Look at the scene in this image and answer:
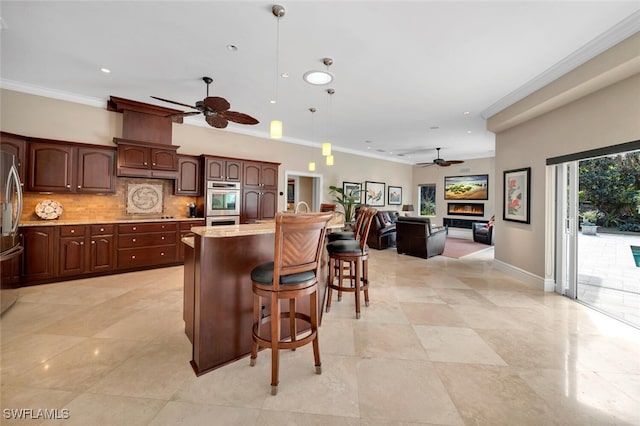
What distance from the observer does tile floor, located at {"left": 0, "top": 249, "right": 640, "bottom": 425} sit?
5.11ft

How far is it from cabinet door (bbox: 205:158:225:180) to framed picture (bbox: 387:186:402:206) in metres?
6.44

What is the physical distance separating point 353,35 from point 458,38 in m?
1.10

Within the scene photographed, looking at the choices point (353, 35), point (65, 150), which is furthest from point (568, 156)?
point (65, 150)

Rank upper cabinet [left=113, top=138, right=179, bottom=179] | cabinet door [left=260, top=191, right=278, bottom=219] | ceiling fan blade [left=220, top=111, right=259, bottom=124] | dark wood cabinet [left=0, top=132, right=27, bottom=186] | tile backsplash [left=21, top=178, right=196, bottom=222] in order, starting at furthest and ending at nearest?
cabinet door [left=260, top=191, right=278, bottom=219] → upper cabinet [left=113, top=138, right=179, bottom=179] → tile backsplash [left=21, top=178, right=196, bottom=222] → dark wood cabinet [left=0, top=132, right=27, bottom=186] → ceiling fan blade [left=220, top=111, right=259, bottom=124]

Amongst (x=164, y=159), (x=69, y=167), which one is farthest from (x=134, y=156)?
(x=69, y=167)

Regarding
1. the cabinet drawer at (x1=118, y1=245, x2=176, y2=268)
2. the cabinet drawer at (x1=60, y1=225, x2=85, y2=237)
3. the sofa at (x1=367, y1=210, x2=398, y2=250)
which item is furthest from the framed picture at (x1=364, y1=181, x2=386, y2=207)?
the cabinet drawer at (x1=60, y1=225, x2=85, y2=237)

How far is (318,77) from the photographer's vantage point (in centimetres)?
355

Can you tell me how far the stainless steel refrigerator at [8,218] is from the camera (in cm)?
281

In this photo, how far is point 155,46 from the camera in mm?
2898

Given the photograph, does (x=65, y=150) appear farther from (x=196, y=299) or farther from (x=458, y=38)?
(x=458, y=38)

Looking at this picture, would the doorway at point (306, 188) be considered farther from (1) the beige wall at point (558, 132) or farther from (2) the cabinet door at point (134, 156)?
(1) the beige wall at point (558, 132)

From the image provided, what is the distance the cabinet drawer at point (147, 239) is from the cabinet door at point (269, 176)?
7.18ft

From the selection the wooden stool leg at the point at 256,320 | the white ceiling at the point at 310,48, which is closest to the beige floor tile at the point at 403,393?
the wooden stool leg at the point at 256,320

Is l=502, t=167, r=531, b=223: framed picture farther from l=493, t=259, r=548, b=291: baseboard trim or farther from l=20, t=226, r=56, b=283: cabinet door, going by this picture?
l=20, t=226, r=56, b=283: cabinet door
